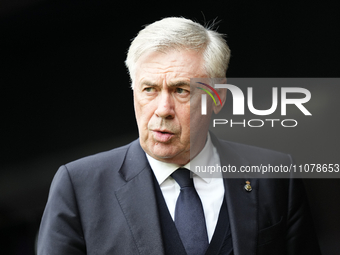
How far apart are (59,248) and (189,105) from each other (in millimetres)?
841

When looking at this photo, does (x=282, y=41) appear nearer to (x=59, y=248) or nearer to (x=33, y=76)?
(x=33, y=76)

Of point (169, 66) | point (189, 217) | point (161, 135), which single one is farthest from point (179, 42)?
point (189, 217)

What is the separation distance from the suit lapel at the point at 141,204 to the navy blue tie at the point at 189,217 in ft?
0.43

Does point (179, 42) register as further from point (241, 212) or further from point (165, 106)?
point (241, 212)

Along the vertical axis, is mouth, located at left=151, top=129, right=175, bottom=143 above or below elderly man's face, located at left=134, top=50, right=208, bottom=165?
below

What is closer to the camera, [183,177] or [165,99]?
[165,99]

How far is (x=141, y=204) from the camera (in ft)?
5.32

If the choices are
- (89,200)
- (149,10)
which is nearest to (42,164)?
(89,200)

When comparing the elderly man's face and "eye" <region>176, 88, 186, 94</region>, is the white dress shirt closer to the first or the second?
the elderly man's face

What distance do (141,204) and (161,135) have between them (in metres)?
0.32

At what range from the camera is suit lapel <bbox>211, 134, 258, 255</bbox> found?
5.42ft

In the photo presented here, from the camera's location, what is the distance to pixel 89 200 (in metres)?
1.64

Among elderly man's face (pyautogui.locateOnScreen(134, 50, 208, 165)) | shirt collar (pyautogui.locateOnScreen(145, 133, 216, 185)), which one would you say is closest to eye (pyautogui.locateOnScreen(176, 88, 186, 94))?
elderly man's face (pyautogui.locateOnScreen(134, 50, 208, 165))

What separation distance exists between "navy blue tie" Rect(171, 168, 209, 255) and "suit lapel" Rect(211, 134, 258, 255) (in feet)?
0.44
